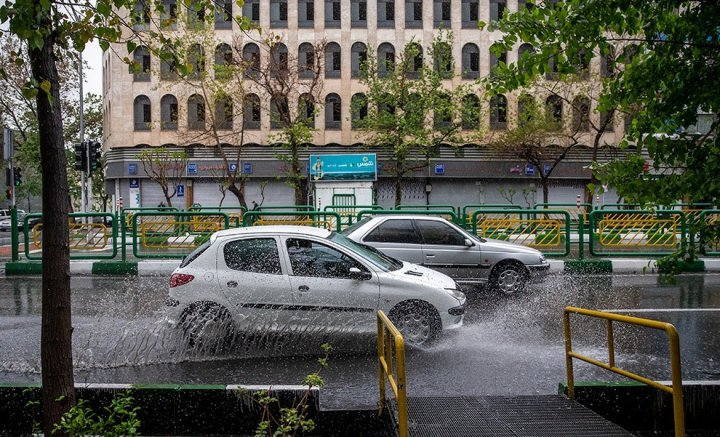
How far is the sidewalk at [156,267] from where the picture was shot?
51.9 feet

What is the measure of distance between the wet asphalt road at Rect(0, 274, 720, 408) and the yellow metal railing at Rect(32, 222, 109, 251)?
197 inches

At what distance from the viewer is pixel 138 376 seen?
7.25 m

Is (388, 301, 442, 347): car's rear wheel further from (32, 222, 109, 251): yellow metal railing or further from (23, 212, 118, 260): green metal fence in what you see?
(32, 222, 109, 251): yellow metal railing

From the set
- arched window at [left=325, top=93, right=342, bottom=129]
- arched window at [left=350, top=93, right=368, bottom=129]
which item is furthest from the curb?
arched window at [left=325, top=93, right=342, bottom=129]

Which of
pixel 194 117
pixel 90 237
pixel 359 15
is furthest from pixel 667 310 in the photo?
pixel 359 15

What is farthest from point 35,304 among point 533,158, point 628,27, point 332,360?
point 533,158

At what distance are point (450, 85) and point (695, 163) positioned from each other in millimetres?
39234

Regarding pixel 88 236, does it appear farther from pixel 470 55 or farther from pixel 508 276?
pixel 470 55

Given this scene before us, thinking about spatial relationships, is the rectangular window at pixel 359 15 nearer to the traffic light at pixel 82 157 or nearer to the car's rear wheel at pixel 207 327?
the traffic light at pixel 82 157

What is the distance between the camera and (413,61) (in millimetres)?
41344

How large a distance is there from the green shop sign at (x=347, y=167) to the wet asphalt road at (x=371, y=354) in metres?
27.4

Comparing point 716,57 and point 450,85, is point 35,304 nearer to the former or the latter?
point 716,57

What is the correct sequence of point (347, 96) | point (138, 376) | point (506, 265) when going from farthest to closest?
point (347, 96), point (506, 265), point (138, 376)

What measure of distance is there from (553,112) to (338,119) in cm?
1356
